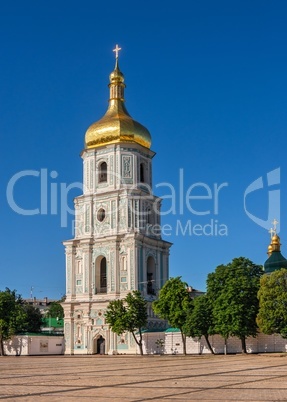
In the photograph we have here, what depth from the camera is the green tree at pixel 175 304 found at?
5422 cm

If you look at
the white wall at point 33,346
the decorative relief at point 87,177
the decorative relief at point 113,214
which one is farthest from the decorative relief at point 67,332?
the decorative relief at point 87,177

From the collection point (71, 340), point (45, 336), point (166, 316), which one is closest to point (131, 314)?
point (166, 316)

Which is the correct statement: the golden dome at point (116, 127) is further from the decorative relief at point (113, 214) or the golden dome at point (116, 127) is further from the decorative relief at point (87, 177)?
the decorative relief at point (113, 214)

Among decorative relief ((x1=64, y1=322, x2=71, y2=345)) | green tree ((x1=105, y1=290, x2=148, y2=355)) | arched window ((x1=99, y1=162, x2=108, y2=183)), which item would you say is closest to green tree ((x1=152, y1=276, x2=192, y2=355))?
green tree ((x1=105, y1=290, x2=148, y2=355))

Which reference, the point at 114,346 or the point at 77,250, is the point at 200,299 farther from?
the point at 77,250

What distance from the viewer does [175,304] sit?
55.1m

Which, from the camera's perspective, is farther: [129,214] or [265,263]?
[265,263]

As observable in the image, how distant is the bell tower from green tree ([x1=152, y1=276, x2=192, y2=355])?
18.2ft

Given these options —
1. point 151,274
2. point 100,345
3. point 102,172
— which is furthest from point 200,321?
point 102,172

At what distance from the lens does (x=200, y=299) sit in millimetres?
54344

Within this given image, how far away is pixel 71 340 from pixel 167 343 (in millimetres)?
10560

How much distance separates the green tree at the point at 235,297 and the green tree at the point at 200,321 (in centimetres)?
71

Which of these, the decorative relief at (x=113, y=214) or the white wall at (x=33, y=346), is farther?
the white wall at (x=33, y=346)

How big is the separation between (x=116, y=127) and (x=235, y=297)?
23417 mm
